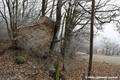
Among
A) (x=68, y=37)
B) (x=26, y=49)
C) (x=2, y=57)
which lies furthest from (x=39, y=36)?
(x=2, y=57)

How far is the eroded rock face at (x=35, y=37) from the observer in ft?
24.9

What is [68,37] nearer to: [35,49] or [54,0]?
[35,49]

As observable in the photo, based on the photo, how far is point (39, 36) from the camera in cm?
780

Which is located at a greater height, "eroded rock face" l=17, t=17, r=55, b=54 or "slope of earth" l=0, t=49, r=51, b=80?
"eroded rock face" l=17, t=17, r=55, b=54

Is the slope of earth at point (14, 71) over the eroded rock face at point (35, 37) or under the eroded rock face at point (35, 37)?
under

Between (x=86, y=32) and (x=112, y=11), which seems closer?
(x=112, y=11)

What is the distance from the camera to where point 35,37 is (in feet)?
25.2

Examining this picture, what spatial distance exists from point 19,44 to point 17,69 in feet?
8.85

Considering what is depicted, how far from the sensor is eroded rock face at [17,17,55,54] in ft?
24.9

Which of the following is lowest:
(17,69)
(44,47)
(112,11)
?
(17,69)

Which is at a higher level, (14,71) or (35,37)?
(35,37)

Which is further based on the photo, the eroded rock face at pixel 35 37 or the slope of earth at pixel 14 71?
the eroded rock face at pixel 35 37

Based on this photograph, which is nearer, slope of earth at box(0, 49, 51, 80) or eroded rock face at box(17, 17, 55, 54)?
slope of earth at box(0, 49, 51, 80)

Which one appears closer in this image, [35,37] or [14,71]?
[14,71]
